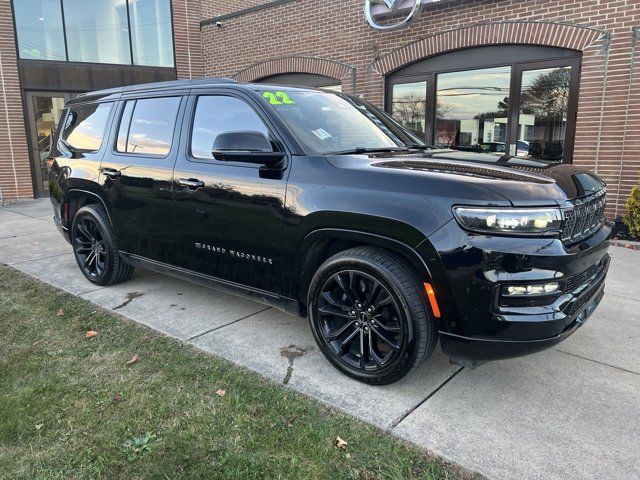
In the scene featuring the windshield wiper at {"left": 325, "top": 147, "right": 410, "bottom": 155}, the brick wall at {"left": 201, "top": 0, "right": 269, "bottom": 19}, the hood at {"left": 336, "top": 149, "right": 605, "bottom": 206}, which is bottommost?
the hood at {"left": 336, "top": 149, "right": 605, "bottom": 206}

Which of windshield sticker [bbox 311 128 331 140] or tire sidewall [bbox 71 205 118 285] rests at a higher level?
windshield sticker [bbox 311 128 331 140]

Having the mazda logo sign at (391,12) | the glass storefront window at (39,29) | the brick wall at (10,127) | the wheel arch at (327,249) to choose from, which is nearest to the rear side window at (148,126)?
the wheel arch at (327,249)

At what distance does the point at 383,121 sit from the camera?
423 centimetres

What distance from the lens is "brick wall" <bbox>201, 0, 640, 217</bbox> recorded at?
23.0ft

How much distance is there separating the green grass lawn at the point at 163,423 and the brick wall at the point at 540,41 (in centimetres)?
650

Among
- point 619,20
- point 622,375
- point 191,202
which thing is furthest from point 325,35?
point 622,375

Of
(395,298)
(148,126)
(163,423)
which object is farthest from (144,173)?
(395,298)

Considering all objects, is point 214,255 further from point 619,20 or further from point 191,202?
point 619,20

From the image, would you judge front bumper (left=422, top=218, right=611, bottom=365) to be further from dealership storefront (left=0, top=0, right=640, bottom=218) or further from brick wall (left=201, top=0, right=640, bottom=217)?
brick wall (left=201, top=0, right=640, bottom=217)

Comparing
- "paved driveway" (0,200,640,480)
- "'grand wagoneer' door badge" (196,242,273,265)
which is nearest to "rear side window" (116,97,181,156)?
"'grand wagoneer' door badge" (196,242,273,265)

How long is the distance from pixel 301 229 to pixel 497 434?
1.65 m

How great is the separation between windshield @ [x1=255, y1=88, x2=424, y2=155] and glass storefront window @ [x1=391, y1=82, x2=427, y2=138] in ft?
17.8

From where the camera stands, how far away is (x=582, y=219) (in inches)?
114

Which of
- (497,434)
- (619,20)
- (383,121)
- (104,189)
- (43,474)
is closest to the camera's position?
(43,474)
